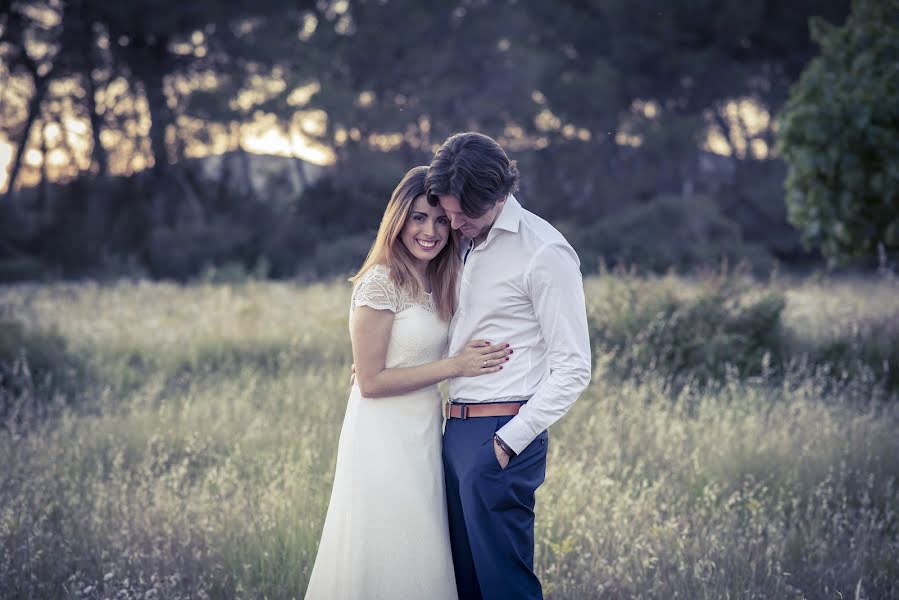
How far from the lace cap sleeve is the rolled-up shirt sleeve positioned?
1.86 feet

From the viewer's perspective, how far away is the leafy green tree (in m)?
9.52

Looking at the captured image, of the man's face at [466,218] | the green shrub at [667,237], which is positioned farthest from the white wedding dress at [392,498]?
the green shrub at [667,237]

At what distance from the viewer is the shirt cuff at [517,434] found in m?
3.09

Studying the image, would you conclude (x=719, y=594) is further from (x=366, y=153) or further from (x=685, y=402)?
(x=366, y=153)

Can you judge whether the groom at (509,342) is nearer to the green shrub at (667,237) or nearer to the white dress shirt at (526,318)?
the white dress shirt at (526,318)

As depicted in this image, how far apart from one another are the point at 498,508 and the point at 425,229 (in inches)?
44.4

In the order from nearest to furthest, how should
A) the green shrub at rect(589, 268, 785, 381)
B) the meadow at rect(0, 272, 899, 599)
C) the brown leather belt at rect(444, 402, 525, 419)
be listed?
1. the brown leather belt at rect(444, 402, 525, 419)
2. the meadow at rect(0, 272, 899, 599)
3. the green shrub at rect(589, 268, 785, 381)

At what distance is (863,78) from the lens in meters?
9.92

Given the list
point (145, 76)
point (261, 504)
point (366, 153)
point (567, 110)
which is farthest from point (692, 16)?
point (261, 504)

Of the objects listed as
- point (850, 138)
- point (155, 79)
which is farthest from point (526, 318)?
point (155, 79)

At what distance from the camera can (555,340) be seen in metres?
3.15

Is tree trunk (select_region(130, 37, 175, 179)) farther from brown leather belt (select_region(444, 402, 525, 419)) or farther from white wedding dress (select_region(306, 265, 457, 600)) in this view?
brown leather belt (select_region(444, 402, 525, 419))

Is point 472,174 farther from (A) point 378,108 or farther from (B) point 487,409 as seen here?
(A) point 378,108

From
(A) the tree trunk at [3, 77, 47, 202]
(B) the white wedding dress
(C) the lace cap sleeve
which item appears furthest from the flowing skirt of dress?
(A) the tree trunk at [3, 77, 47, 202]
